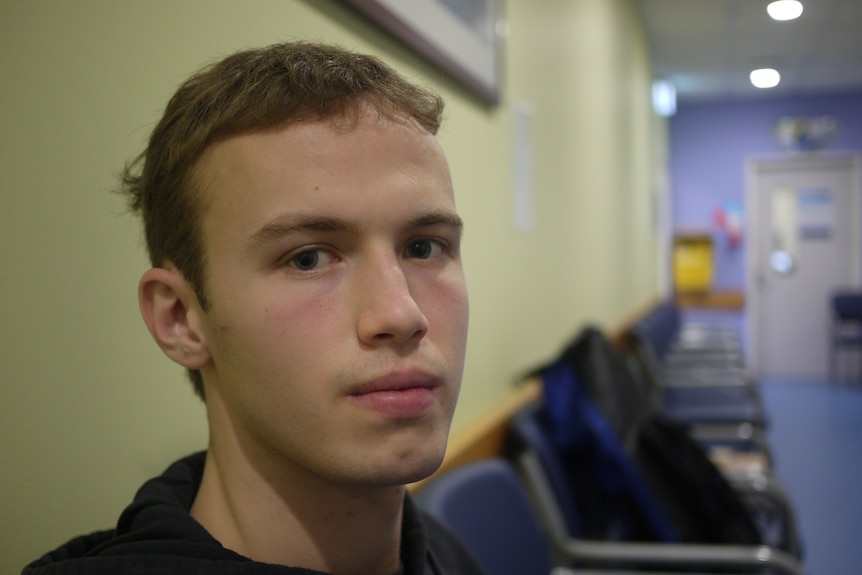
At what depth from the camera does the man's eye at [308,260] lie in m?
0.66

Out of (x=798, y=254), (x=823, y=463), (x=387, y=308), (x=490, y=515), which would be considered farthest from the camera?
(x=798, y=254)

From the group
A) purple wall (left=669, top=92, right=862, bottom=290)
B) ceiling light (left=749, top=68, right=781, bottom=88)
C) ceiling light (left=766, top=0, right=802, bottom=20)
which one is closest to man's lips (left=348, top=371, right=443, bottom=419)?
ceiling light (left=766, top=0, right=802, bottom=20)

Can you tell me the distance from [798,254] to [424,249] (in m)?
8.19

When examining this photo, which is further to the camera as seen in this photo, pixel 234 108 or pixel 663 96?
pixel 663 96

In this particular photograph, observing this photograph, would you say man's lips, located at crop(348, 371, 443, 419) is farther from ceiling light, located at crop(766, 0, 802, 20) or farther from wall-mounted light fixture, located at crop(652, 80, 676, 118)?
wall-mounted light fixture, located at crop(652, 80, 676, 118)

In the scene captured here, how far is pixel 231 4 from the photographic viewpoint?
0.95 meters

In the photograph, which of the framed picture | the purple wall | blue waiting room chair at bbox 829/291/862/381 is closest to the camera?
the framed picture

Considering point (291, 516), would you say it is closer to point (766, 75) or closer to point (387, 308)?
point (387, 308)

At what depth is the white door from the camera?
7.86m

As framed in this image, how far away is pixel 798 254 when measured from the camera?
8016 mm

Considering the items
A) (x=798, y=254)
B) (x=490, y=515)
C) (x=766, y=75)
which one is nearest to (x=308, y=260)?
(x=490, y=515)

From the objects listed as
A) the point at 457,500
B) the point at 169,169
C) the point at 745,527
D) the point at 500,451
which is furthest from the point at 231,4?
the point at 745,527

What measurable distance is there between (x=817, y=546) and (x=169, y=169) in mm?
3572

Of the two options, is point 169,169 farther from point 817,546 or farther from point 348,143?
point 817,546
